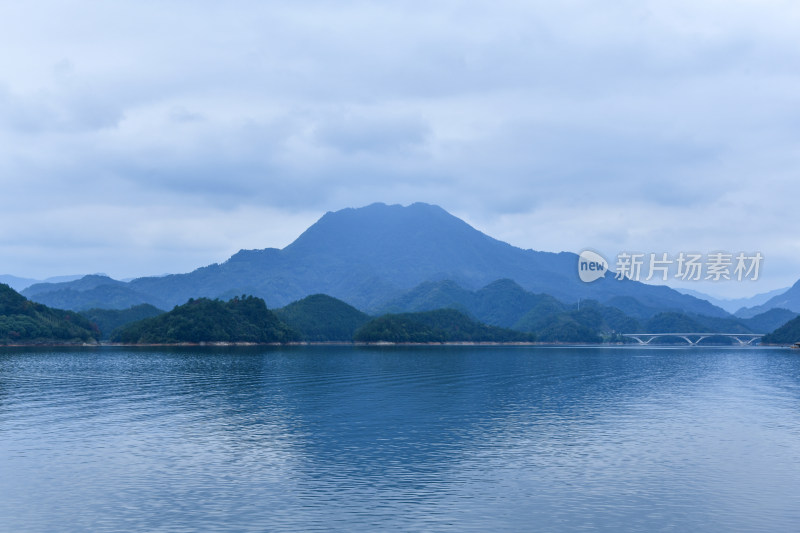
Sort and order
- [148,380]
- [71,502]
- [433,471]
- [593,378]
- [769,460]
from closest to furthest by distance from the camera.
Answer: [71,502] < [433,471] < [769,460] < [148,380] < [593,378]

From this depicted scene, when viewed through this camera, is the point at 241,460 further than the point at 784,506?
Yes

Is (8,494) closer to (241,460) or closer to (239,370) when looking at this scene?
(241,460)

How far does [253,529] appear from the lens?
1123 inches

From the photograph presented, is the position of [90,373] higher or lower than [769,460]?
lower

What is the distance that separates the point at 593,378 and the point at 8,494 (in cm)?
10347

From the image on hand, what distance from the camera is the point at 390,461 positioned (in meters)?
42.6

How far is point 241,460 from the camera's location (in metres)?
42.1

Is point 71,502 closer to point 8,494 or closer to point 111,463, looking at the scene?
point 8,494

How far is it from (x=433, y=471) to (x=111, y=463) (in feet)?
64.1

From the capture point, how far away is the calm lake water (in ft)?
101

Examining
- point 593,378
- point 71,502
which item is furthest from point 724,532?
point 593,378

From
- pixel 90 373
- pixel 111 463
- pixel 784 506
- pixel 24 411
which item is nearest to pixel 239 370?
pixel 90 373

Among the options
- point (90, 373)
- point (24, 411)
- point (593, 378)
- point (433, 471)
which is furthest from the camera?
point (593, 378)

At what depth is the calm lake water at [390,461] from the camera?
30672mm
